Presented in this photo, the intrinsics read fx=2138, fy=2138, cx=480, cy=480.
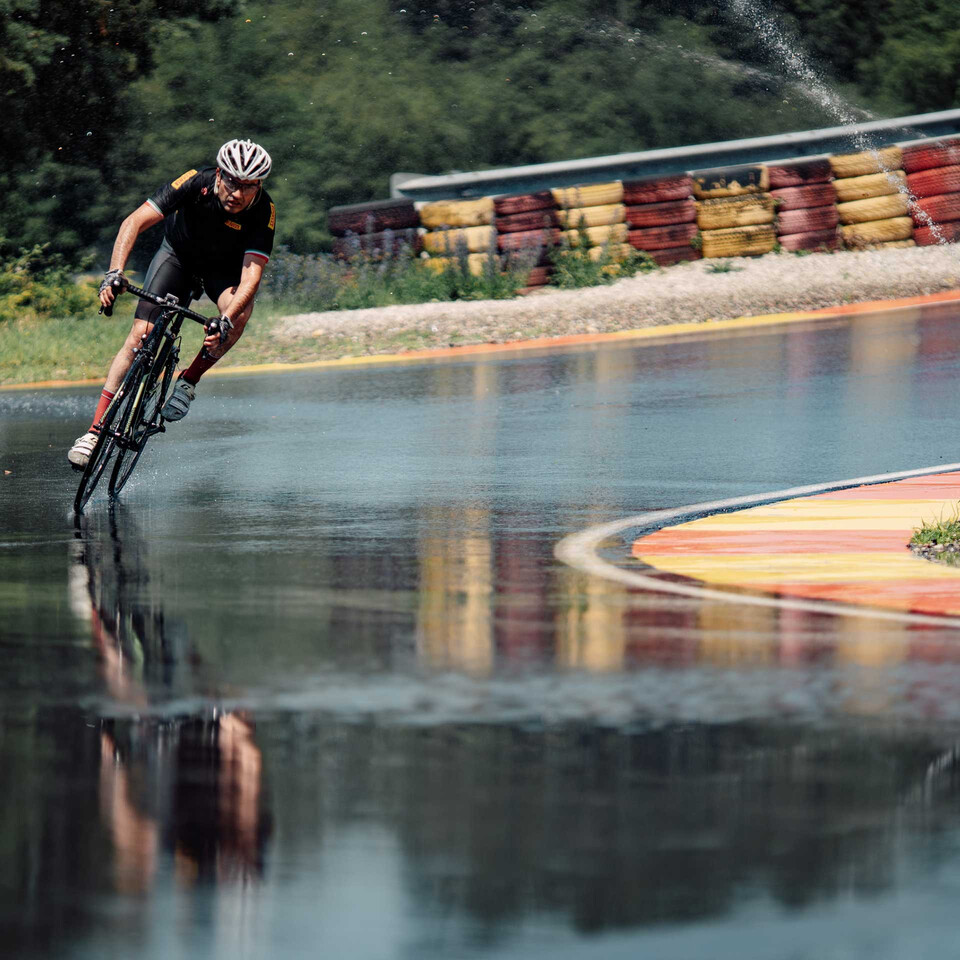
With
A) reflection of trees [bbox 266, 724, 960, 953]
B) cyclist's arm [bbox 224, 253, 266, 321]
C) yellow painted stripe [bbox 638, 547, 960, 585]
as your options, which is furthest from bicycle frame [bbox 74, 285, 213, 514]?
reflection of trees [bbox 266, 724, 960, 953]

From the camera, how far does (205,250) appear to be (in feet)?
38.7

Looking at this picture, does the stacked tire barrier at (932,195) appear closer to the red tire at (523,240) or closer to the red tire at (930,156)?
the red tire at (930,156)

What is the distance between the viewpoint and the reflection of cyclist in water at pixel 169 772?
4.90 m

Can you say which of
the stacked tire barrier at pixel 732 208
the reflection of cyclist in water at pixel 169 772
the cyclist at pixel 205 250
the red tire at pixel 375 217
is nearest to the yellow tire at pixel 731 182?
the stacked tire barrier at pixel 732 208

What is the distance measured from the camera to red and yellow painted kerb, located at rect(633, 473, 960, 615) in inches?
344

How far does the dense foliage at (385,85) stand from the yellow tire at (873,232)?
1061cm

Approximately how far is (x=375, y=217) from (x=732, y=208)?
4.66 m

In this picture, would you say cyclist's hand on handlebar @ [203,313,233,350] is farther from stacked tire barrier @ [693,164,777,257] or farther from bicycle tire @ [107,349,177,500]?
stacked tire barrier @ [693,164,777,257]

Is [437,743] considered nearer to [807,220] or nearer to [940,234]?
[807,220]

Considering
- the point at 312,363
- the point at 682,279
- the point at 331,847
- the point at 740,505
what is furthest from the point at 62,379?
the point at 331,847

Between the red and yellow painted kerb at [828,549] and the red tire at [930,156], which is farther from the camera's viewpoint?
the red tire at [930,156]

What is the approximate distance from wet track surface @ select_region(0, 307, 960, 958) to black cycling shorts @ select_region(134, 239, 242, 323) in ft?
3.69

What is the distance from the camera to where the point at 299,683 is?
6793 mm

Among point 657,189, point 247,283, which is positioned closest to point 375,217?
point 657,189
